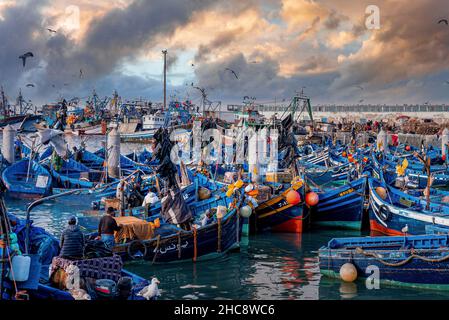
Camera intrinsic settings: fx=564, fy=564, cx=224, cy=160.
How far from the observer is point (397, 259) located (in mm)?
12703

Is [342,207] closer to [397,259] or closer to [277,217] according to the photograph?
[277,217]

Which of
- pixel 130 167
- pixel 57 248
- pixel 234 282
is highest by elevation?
pixel 130 167

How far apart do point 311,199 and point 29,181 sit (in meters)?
14.5

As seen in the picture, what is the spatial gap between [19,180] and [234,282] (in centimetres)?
1743

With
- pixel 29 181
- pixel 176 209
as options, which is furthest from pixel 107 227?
pixel 29 181

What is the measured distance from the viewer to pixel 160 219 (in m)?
15.9

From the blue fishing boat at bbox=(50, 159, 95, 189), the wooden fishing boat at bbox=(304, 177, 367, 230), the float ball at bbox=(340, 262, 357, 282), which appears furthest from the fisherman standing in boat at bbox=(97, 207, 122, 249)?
the blue fishing boat at bbox=(50, 159, 95, 189)

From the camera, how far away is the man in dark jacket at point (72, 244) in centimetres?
997

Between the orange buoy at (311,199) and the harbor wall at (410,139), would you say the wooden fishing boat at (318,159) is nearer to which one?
the orange buoy at (311,199)

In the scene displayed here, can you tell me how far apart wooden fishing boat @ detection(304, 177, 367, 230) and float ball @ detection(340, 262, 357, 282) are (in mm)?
7064

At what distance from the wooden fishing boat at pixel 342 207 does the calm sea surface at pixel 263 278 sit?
2.46 metres

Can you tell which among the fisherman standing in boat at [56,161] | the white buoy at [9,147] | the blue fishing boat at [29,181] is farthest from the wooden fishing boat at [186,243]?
the white buoy at [9,147]
